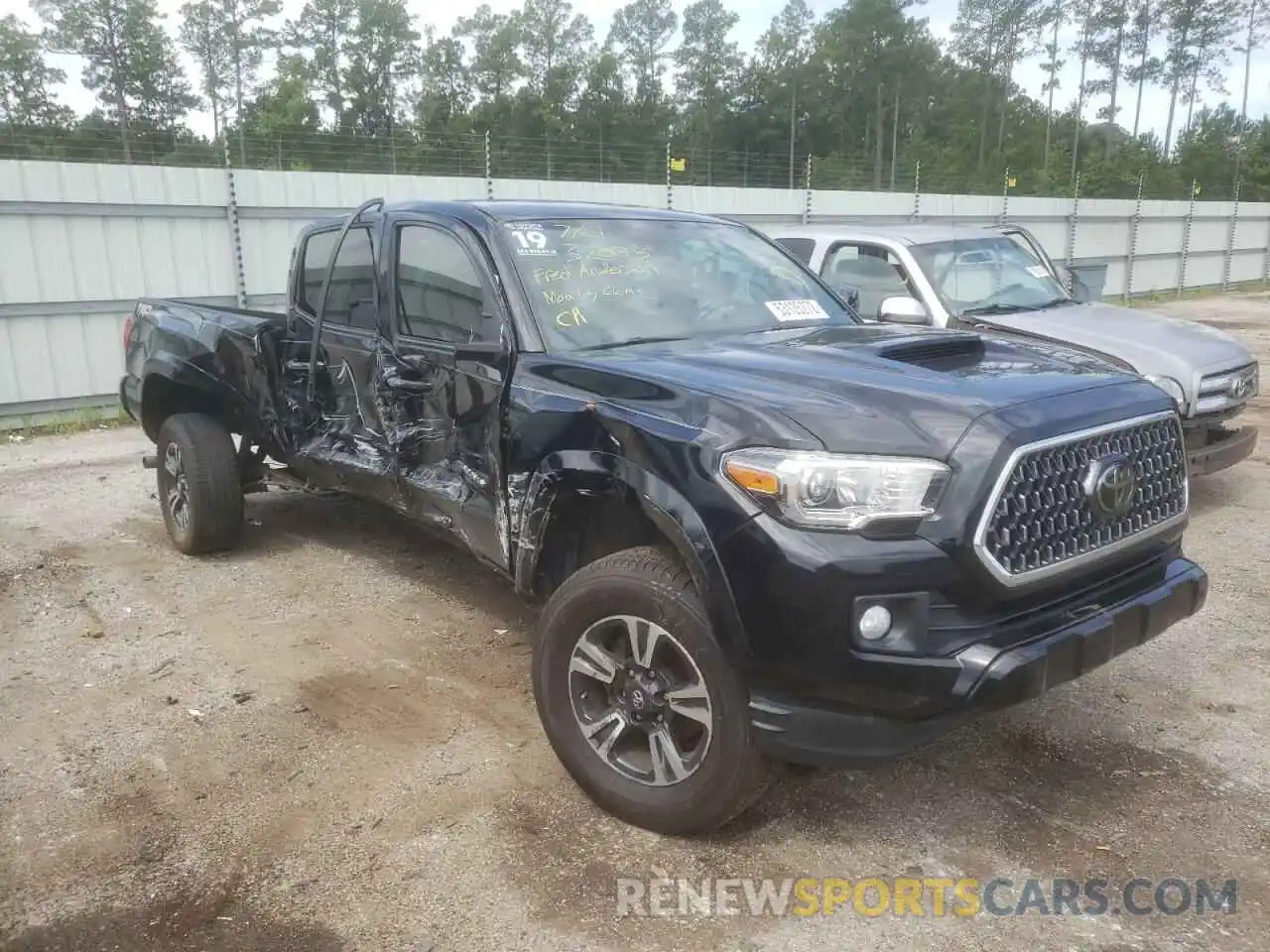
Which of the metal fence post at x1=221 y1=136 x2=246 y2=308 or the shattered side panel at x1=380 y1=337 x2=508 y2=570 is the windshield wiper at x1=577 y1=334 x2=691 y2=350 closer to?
the shattered side panel at x1=380 y1=337 x2=508 y2=570

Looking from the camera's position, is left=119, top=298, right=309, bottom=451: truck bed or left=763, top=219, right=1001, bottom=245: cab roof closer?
left=119, top=298, right=309, bottom=451: truck bed

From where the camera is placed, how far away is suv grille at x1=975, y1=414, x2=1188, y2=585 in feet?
8.59

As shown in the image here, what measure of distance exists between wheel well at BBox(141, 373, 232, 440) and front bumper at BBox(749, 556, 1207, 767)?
4.26 m

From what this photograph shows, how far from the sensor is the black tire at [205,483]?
5469 mm

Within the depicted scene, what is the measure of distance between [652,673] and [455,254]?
1.94 meters

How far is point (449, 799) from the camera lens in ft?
10.7

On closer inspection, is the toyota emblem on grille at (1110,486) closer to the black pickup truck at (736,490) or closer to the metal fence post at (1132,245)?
the black pickup truck at (736,490)

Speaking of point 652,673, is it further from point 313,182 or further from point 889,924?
point 313,182

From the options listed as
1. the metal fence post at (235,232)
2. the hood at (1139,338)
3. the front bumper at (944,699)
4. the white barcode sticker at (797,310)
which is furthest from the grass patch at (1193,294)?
the front bumper at (944,699)

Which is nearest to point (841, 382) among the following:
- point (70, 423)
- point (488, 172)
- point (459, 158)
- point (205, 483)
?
point (205, 483)

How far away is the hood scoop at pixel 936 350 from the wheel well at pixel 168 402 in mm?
3997

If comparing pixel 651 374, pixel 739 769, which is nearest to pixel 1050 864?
pixel 739 769

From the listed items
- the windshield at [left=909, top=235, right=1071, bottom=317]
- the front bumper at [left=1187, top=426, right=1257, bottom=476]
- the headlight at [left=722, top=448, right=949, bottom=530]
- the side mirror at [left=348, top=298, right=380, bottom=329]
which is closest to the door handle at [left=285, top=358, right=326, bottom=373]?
the side mirror at [left=348, top=298, right=380, bottom=329]

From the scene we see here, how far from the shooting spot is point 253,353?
5273 mm
